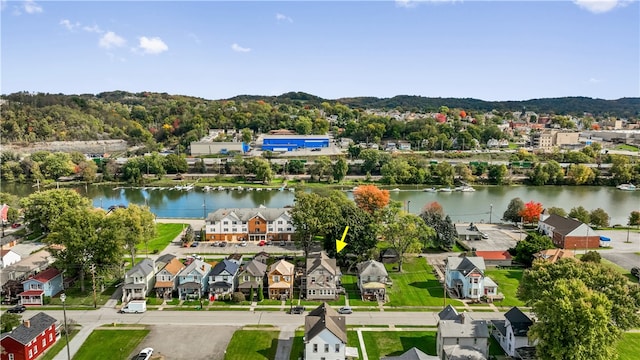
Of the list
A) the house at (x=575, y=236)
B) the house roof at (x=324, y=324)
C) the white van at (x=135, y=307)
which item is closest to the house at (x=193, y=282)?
the white van at (x=135, y=307)

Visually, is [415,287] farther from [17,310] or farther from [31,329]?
[17,310]

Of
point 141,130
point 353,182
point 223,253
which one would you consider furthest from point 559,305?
point 141,130

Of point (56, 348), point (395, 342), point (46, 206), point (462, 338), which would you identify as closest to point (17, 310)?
point (56, 348)

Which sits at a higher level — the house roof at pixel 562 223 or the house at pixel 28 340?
the house roof at pixel 562 223

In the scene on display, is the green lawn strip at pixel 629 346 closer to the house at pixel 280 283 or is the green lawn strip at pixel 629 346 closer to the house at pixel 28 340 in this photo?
the house at pixel 280 283

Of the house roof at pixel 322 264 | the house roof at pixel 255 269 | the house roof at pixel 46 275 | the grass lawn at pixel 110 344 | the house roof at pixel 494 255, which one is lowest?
the grass lawn at pixel 110 344

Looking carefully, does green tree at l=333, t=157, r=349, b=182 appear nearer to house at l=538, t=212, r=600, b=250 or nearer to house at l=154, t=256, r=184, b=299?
house at l=538, t=212, r=600, b=250
